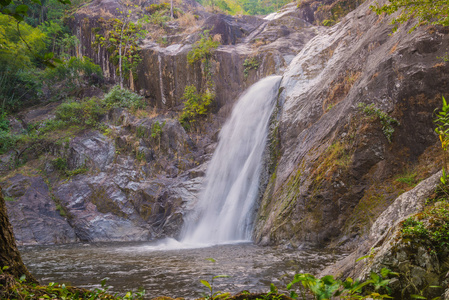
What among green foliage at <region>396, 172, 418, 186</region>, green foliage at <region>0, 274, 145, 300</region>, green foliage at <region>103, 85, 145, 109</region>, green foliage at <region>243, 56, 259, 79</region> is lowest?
green foliage at <region>396, 172, 418, 186</region>

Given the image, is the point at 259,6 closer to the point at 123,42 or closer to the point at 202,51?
the point at 123,42

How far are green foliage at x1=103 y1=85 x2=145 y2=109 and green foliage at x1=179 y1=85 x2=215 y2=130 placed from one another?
3091 millimetres

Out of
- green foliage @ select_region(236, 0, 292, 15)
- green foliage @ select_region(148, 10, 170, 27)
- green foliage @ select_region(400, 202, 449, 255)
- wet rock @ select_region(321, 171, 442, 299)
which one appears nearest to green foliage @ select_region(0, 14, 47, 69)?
green foliage @ select_region(148, 10, 170, 27)

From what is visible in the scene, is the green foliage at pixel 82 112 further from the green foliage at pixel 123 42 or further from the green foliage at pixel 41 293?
the green foliage at pixel 41 293

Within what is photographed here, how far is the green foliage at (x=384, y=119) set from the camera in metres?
6.25

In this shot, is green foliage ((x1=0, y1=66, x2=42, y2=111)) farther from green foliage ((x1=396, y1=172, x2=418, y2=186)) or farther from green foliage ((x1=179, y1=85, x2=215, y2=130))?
green foliage ((x1=396, y1=172, x2=418, y2=186))

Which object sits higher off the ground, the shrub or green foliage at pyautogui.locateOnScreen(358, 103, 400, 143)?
the shrub

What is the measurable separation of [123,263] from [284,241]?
3.73 metres

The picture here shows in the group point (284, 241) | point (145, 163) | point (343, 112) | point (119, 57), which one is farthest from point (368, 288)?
point (119, 57)

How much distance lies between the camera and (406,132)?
20.2ft

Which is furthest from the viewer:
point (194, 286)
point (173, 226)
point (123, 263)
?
point (173, 226)

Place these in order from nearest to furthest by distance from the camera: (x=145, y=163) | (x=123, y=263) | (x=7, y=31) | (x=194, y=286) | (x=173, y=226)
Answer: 1. (x=194, y=286)
2. (x=123, y=263)
3. (x=173, y=226)
4. (x=145, y=163)
5. (x=7, y=31)

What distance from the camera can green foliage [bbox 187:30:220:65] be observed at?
1723 centimetres

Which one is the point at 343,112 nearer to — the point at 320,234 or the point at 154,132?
the point at 320,234
